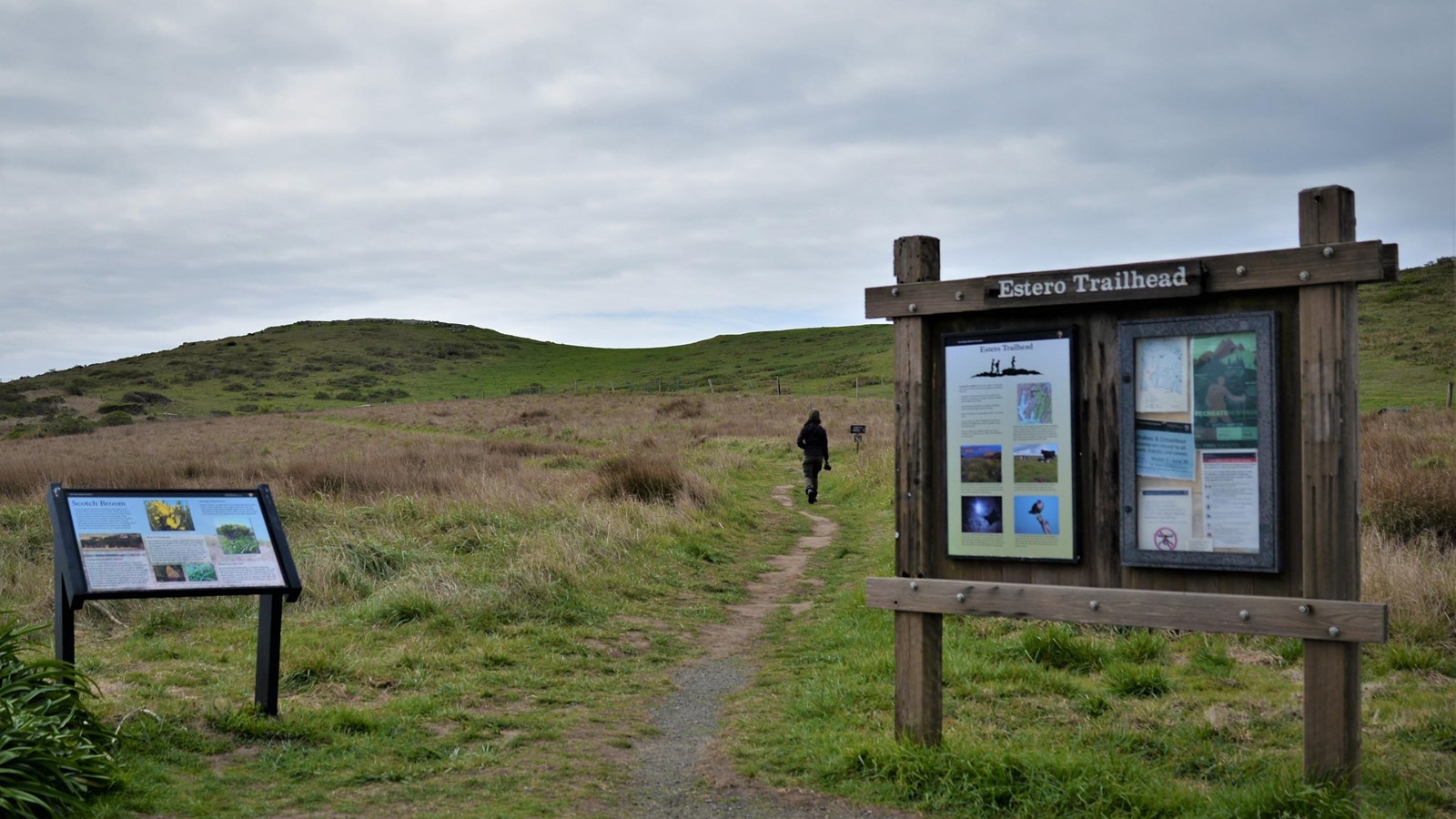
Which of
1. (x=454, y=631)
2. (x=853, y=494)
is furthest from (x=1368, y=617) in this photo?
(x=853, y=494)

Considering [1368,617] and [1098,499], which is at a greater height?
[1098,499]

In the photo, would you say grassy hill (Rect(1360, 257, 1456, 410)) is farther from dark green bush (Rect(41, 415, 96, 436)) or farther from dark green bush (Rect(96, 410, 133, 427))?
dark green bush (Rect(96, 410, 133, 427))

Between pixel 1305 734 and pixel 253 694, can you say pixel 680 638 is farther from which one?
pixel 1305 734

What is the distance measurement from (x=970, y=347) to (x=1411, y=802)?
302cm

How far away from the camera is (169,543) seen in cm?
647

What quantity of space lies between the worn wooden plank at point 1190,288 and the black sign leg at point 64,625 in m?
4.83

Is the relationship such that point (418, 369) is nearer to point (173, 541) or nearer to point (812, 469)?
point (812, 469)

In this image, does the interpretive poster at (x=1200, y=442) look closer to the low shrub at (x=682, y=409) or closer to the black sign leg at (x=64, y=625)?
the black sign leg at (x=64, y=625)

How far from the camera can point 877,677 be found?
7.56 meters

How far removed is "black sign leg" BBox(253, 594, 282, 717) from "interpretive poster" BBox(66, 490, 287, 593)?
0.60 feet

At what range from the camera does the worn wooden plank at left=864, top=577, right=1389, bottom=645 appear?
191 inches

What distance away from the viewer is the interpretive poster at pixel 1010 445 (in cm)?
554

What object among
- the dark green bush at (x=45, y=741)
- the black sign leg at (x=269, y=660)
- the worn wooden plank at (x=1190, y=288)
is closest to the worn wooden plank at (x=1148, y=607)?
the worn wooden plank at (x=1190, y=288)

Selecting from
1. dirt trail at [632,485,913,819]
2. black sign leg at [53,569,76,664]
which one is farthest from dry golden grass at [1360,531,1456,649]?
black sign leg at [53,569,76,664]
